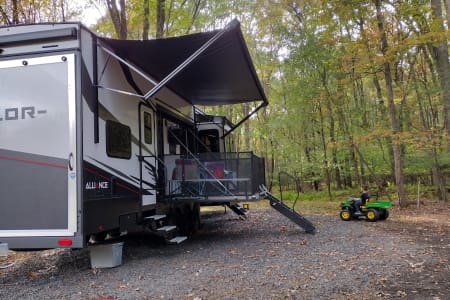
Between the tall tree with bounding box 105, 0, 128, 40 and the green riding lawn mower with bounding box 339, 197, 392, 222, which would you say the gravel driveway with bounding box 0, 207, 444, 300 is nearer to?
the green riding lawn mower with bounding box 339, 197, 392, 222

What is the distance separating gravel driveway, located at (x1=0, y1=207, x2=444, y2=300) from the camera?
3967 mm

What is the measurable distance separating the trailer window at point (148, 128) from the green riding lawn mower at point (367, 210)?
5.44 m

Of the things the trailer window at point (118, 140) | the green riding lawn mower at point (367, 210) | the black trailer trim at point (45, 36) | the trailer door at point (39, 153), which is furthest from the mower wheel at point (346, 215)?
the black trailer trim at point (45, 36)

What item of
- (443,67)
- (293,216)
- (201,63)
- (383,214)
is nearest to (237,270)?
(293,216)

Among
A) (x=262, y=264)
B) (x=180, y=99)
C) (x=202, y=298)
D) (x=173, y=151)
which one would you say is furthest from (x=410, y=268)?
(x=180, y=99)

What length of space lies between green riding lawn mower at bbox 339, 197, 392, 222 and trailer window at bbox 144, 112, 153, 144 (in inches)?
214

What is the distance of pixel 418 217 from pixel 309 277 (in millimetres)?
6669

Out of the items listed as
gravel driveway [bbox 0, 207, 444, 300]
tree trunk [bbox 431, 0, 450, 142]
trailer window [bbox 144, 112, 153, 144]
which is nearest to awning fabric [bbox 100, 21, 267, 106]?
trailer window [bbox 144, 112, 153, 144]

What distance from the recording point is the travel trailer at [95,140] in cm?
437

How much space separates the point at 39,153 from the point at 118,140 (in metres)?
1.30

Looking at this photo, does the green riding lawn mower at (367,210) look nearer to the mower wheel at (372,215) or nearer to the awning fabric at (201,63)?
the mower wheel at (372,215)

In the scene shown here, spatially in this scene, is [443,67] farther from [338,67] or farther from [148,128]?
[148,128]

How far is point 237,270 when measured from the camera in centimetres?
493

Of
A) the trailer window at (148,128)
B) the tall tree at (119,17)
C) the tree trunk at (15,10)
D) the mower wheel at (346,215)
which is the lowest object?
the mower wheel at (346,215)
